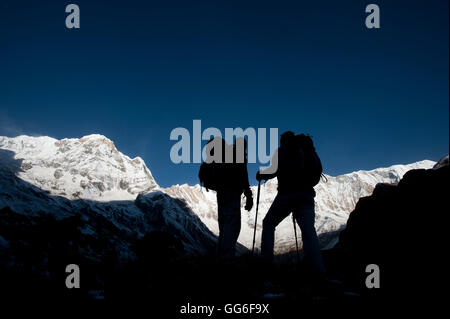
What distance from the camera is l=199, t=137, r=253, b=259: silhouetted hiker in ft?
25.0

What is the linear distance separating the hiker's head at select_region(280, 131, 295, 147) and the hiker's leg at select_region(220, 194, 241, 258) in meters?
1.94

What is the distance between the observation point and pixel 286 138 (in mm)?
7504

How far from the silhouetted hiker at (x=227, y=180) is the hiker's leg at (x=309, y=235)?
1.73 metres

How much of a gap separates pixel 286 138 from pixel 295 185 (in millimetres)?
1362

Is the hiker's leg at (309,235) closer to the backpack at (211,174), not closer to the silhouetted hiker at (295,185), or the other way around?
the silhouetted hiker at (295,185)

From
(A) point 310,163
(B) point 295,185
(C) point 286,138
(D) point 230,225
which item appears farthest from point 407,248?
(D) point 230,225

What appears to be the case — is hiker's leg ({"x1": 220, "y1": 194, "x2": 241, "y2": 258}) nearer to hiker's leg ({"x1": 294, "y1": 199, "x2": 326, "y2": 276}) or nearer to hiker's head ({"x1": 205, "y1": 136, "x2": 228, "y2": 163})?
hiker's head ({"x1": 205, "y1": 136, "x2": 228, "y2": 163})

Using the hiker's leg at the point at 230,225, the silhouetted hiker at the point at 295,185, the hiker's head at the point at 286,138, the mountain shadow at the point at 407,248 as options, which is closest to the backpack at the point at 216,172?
the hiker's leg at the point at 230,225

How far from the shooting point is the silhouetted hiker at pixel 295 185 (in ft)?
21.9

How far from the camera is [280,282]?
5.93 meters
